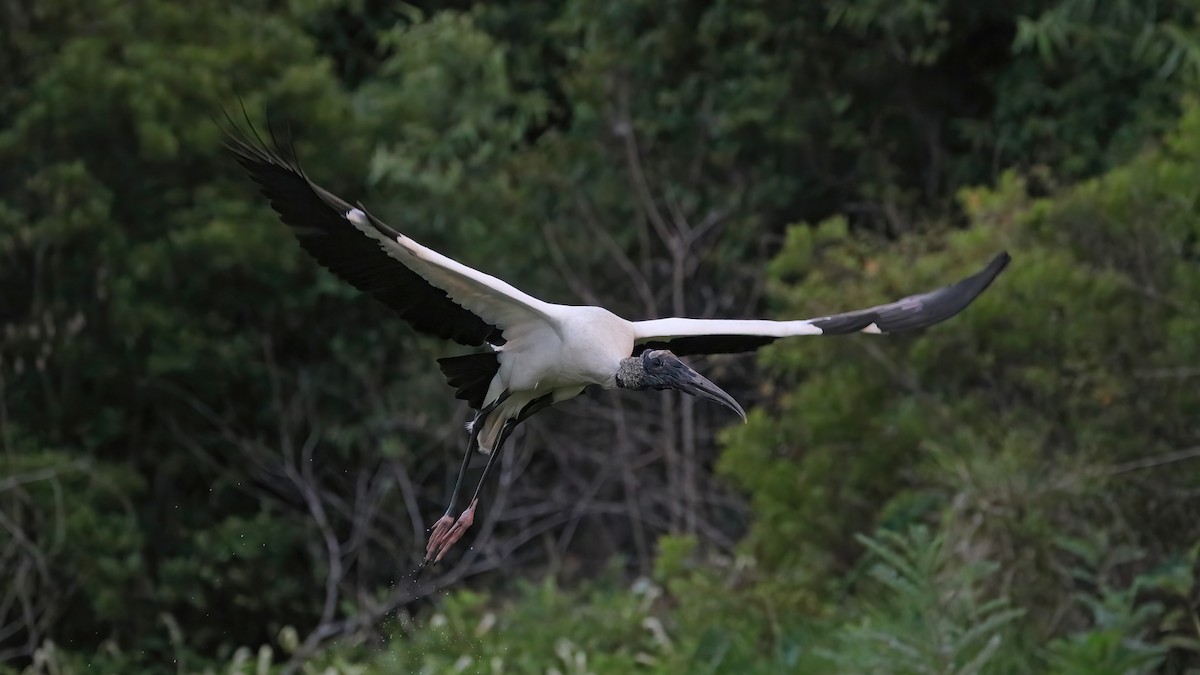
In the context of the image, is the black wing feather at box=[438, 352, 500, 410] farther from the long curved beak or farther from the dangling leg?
the long curved beak

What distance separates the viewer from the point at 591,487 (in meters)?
13.5

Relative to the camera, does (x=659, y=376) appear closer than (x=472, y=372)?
A: Yes

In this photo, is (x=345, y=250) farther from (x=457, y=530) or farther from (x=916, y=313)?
(x=916, y=313)

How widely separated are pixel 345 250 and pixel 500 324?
2.13 ft

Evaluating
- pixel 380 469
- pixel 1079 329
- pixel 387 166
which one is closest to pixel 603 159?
pixel 387 166

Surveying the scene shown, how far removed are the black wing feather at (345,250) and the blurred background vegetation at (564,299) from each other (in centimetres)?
324

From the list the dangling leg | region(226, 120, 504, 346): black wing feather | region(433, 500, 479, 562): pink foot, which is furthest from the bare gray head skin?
region(433, 500, 479, 562): pink foot

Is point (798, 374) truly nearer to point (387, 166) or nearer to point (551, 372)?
point (387, 166)

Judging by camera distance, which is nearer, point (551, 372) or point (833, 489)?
point (551, 372)

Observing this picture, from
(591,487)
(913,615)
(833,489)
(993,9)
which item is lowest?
(591,487)

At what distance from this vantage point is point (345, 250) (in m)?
6.20

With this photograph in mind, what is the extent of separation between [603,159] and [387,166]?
1.66 meters

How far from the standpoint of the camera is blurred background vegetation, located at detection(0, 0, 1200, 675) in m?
9.91

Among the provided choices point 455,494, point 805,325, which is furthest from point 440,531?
point 805,325
